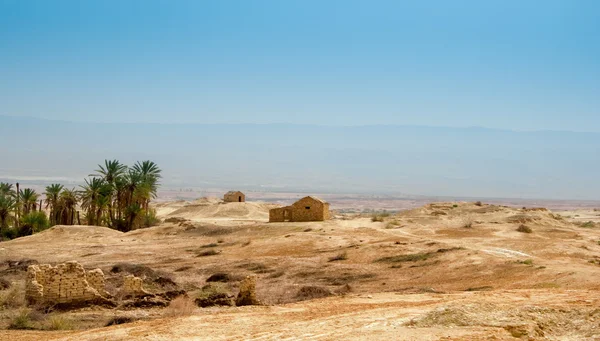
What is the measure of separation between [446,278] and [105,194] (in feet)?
137

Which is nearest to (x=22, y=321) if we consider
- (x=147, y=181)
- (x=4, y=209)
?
(x=4, y=209)

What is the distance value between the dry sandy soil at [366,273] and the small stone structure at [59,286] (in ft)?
2.37

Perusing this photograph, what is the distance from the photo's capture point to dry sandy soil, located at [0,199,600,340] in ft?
54.1

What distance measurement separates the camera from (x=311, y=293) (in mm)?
26828

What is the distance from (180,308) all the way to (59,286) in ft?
14.9

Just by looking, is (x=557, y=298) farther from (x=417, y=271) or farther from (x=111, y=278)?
(x=111, y=278)

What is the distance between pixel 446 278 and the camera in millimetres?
31875

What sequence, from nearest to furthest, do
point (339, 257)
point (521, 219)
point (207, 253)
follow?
1. point (339, 257)
2. point (207, 253)
3. point (521, 219)

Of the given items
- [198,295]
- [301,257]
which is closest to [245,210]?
[301,257]

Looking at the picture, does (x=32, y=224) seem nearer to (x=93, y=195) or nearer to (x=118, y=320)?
(x=93, y=195)

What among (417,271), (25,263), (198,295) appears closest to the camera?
(198,295)

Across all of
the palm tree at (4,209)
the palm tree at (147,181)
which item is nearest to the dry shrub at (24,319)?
the palm tree at (4,209)

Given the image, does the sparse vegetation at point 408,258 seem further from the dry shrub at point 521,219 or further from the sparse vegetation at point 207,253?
the dry shrub at point 521,219

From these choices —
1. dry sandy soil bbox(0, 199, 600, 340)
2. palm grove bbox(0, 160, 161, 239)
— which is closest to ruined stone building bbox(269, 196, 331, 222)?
dry sandy soil bbox(0, 199, 600, 340)
